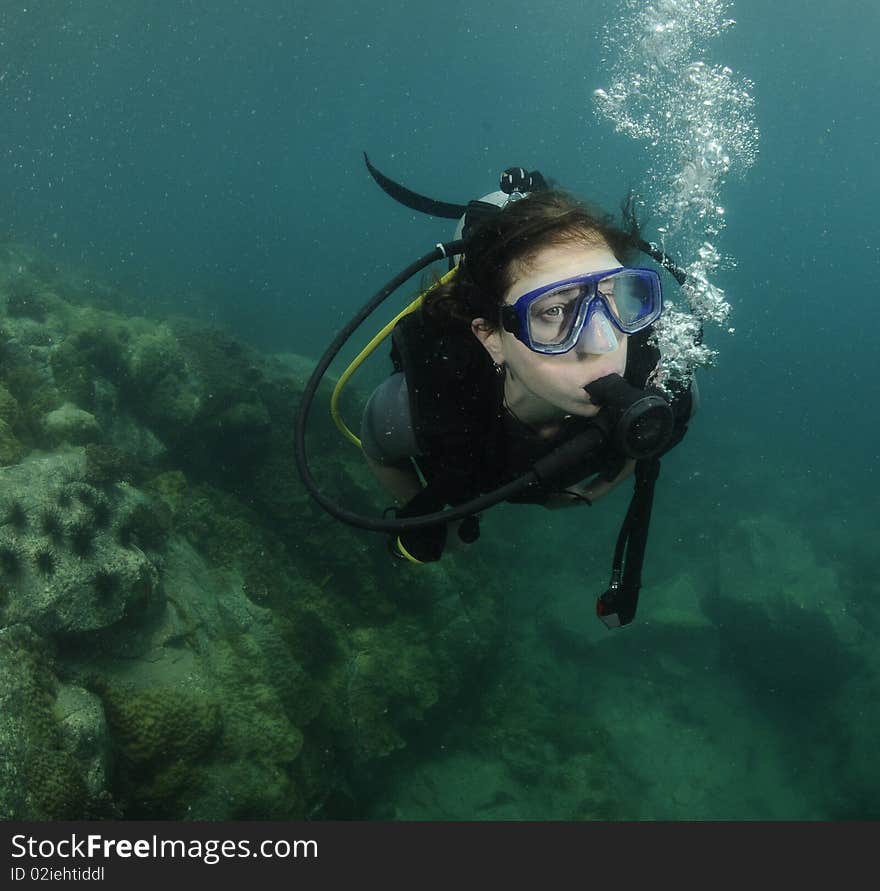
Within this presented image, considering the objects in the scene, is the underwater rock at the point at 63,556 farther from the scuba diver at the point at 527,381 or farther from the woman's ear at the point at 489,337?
the woman's ear at the point at 489,337

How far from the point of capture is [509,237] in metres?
2.32

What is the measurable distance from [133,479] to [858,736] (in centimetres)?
1187

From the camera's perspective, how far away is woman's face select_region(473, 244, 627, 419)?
2193 millimetres

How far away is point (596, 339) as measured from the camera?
2184 mm

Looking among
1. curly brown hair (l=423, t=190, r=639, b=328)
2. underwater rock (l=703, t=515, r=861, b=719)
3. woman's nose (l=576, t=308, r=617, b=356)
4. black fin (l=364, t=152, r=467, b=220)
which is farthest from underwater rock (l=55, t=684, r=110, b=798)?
underwater rock (l=703, t=515, r=861, b=719)

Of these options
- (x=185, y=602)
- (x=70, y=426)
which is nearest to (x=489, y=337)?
(x=185, y=602)

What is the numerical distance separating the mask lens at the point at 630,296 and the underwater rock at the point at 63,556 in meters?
4.55

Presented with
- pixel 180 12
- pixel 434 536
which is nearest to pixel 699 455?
pixel 434 536

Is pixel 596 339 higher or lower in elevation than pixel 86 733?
higher

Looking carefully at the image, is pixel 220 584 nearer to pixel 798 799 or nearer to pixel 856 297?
pixel 798 799

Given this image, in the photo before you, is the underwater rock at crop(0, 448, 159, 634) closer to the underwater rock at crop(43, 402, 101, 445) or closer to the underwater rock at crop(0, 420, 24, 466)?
the underwater rock at crop(0, 420, 24, 466)

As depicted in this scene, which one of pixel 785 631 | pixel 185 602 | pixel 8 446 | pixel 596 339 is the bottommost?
pixel 785 631

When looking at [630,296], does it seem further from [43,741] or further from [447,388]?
[43,741]

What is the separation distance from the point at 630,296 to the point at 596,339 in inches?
13.6
